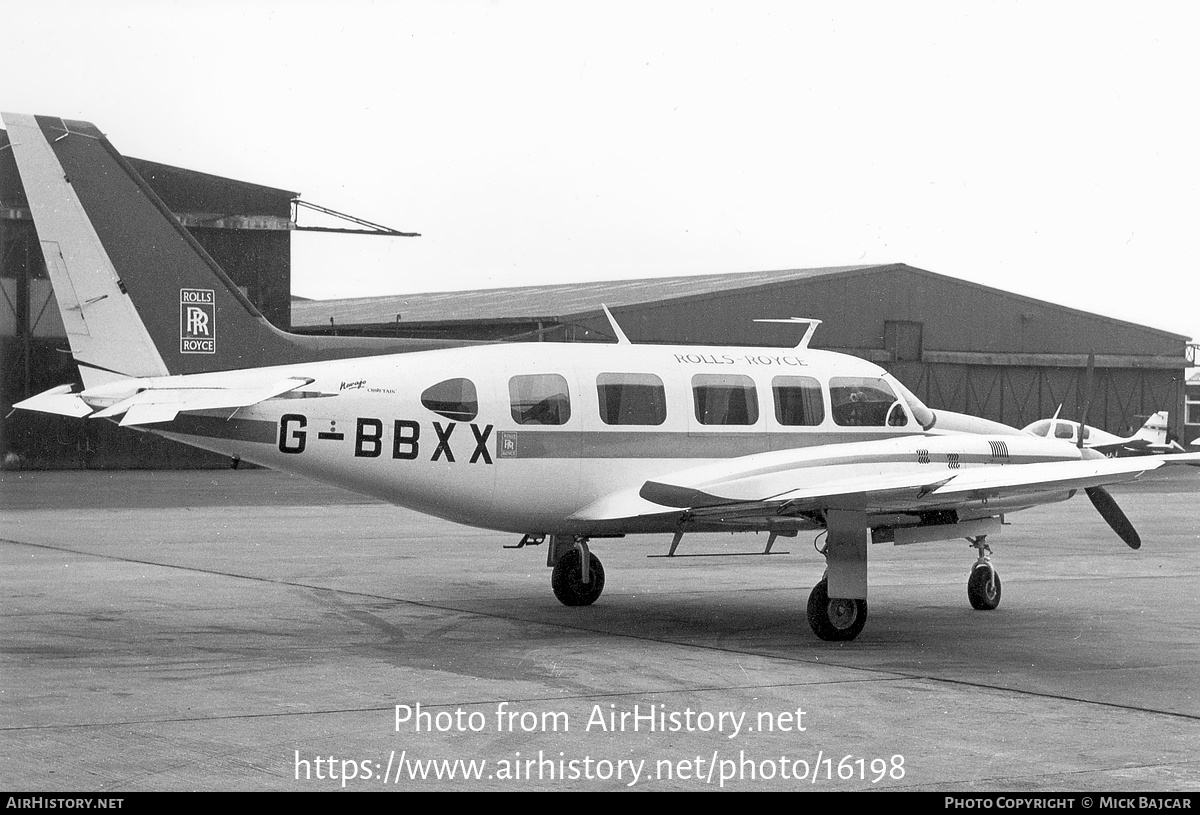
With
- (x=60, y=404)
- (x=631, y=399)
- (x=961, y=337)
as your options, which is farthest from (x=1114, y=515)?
(x=961, y=337)

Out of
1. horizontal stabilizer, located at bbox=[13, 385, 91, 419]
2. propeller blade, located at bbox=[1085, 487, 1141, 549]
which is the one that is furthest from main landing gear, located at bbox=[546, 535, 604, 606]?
propeller blade, located at bbox=[1085, 487, 1141, 549]

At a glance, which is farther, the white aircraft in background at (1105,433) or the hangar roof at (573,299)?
the hangar roof at (573,299)

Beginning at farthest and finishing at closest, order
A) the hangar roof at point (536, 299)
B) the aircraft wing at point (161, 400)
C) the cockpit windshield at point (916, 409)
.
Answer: the hangar roof at point (536, 299), the cockpit windshield at point (916, 409), the aircraft wing at point (161, 400)

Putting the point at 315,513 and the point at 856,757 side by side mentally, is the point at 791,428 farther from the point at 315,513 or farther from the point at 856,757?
the point at 315,513

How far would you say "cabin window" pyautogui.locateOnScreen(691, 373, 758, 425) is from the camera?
50.4 feet

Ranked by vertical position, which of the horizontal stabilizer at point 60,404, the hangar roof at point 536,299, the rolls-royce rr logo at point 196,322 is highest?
the hangar roof at point 536,299

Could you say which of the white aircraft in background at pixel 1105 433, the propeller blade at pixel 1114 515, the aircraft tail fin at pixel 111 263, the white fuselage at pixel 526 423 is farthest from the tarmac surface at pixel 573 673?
the white aircraft in background at pixel 1105 433

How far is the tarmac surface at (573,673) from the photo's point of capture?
27.3 feet

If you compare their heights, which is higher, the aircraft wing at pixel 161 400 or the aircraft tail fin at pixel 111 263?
the aircraft tail fin at pixel 111 263

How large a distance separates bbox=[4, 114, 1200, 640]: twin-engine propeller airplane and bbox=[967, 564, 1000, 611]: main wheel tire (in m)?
0.67

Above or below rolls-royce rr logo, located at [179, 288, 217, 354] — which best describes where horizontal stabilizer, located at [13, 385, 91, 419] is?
below

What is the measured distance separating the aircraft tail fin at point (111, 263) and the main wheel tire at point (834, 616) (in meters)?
6.11

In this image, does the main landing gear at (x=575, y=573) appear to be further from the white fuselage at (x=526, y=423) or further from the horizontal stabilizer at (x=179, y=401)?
the horizontal stabilizer at (x=179, y=401)

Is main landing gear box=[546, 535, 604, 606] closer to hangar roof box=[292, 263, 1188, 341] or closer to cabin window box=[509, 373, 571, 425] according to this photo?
cabin window box=[509, 373, 571, 425]
